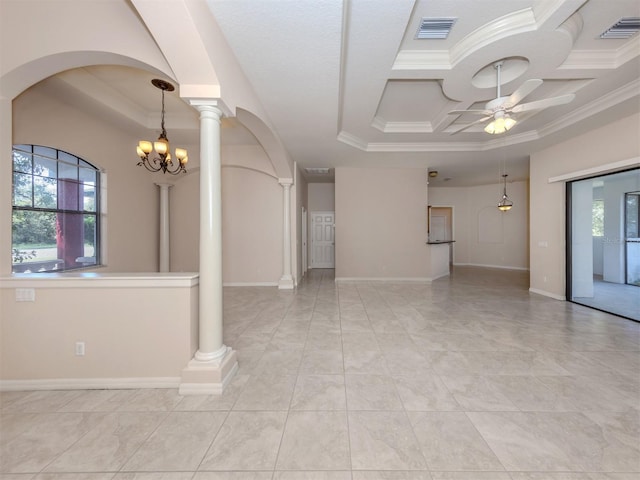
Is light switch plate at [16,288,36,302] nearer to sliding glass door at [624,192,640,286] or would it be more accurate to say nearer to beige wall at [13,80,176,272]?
beige wall at [13,80,176,272]

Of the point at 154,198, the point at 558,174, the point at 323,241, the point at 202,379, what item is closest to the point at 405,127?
the point at 558,174

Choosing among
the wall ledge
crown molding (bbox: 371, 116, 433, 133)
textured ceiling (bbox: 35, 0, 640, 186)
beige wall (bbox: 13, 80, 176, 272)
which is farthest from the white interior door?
the wall ledge

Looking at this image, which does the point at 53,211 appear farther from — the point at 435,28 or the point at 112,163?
the point at 435,28

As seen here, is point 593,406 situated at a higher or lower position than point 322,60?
lower

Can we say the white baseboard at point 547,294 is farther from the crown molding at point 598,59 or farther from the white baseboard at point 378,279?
the crown molding at point 598,59

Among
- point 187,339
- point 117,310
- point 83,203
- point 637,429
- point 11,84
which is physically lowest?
point 637,429

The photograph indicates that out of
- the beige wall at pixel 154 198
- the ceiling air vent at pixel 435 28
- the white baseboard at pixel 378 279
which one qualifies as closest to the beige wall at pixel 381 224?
Answer: the white baseboard at pixel 378 279

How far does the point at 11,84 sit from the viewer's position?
241 centimetres

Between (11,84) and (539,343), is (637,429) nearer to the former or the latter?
(539,343)

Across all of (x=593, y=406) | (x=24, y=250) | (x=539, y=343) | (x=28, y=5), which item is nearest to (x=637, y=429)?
(x=593, y=406)

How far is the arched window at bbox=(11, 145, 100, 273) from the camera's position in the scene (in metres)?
3.49

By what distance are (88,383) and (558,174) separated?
8030 millimetres

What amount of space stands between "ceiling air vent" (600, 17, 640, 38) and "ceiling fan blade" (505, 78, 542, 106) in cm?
86

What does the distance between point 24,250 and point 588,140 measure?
912 cm
